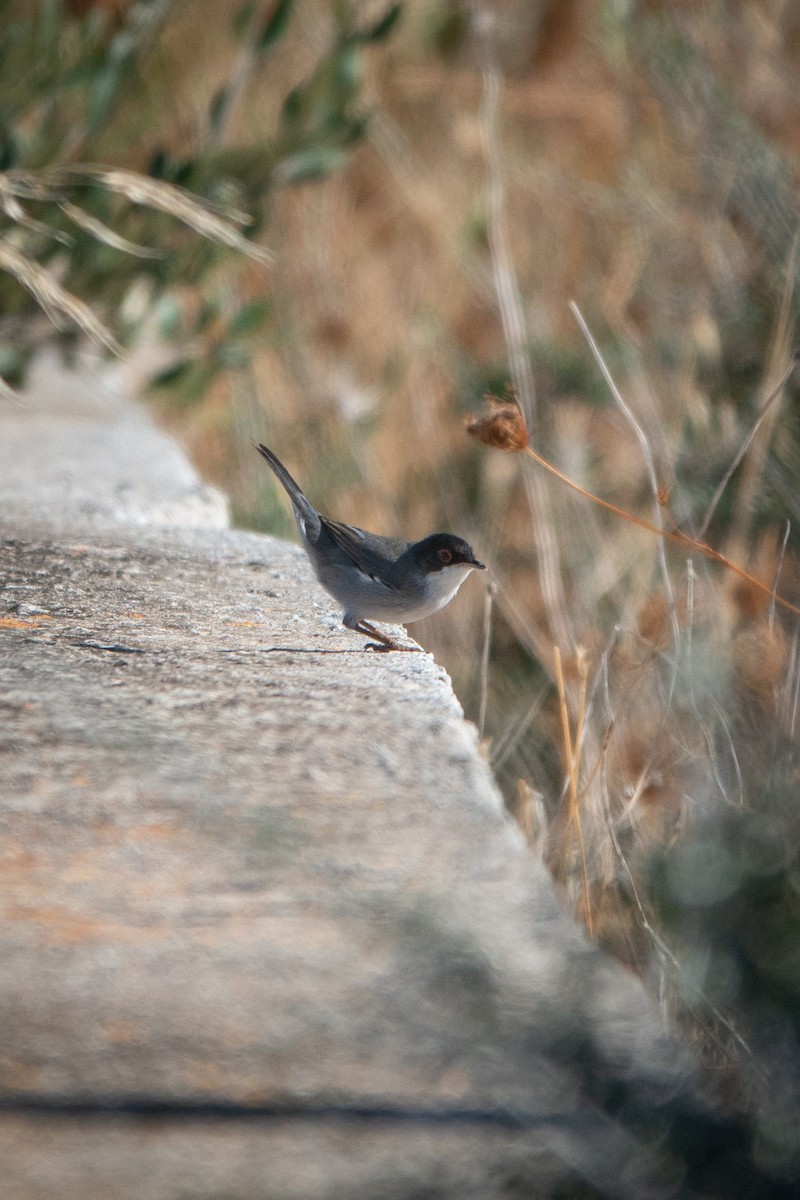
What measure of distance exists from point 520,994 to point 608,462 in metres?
5.95

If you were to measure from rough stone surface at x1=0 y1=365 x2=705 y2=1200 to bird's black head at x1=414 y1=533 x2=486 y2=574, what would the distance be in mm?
738

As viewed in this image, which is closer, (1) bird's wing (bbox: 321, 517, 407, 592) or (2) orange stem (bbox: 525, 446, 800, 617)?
(2) orange stem (bbox: 525, 446, 800, 617)

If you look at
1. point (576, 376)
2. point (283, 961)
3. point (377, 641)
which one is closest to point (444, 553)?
point (377, 641)

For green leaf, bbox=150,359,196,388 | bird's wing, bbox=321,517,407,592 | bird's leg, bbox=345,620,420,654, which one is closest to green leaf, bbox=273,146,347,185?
green leaf, bbox=150,359,196,388

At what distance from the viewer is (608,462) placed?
275 inches

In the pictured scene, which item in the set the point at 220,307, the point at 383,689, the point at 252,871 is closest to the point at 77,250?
the point at 220,307

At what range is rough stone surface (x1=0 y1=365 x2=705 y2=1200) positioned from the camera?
3.63 feet

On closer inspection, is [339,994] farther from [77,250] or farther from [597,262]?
[597,262]

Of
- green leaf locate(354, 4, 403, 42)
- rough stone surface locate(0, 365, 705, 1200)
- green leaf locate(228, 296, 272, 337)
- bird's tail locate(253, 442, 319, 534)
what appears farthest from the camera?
green leaf locate(228, 296, 272, 337)

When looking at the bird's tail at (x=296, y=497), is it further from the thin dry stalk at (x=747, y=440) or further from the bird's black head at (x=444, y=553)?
the thin dry stalk at (x=747, y=440)

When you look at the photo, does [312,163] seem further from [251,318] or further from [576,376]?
[576,376]

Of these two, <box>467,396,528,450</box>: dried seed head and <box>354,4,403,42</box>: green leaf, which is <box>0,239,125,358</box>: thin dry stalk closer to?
<box>467,396,528,450</box>: dried seed head

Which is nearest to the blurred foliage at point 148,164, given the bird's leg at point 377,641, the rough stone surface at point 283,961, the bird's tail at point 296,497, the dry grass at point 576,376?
the dry grass at point 576,376

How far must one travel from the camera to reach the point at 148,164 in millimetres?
4652
